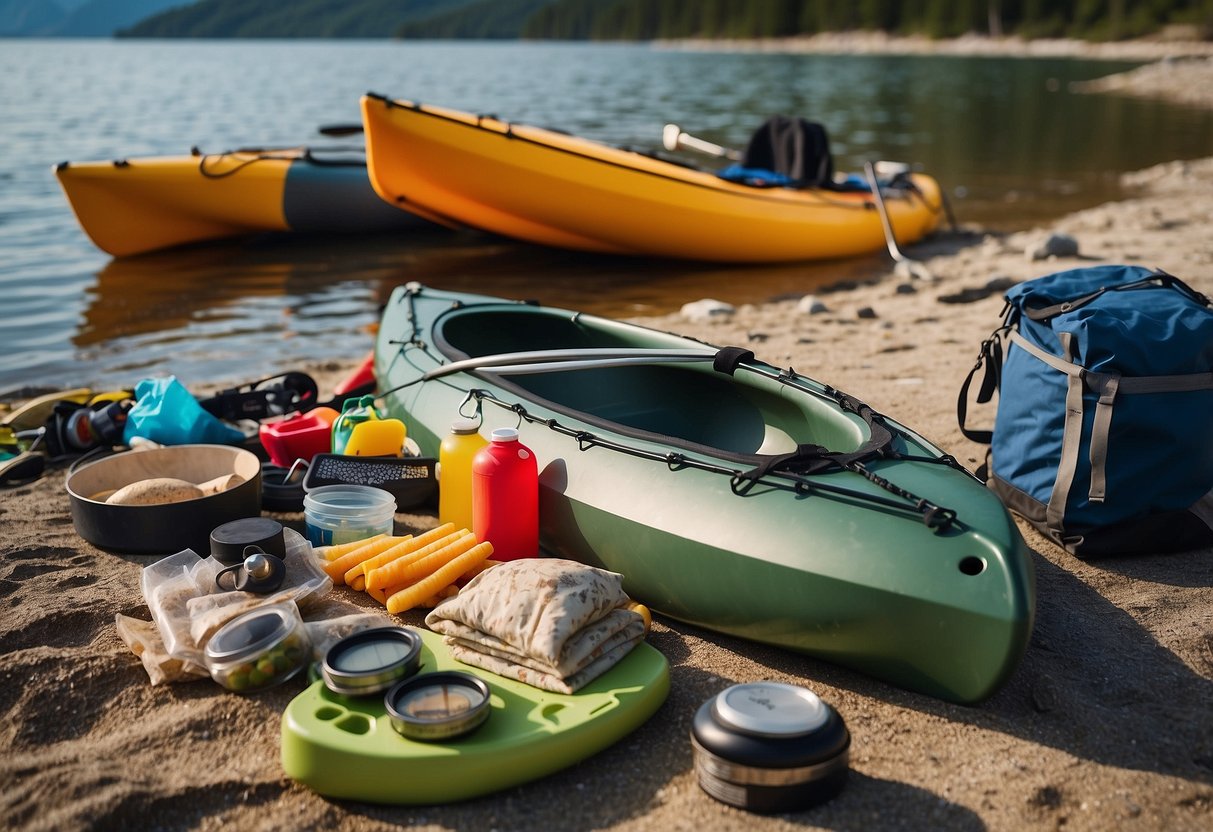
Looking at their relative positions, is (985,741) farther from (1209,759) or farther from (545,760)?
(545,760)

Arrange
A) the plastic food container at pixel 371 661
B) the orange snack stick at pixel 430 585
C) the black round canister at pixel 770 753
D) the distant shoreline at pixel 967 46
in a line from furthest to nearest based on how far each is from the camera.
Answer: the distant shoreline at pixel 967 46
the orange snack stick at pixel 430 585
the plastic food container at pixel 371 661
the black round canister at pixel 770 753

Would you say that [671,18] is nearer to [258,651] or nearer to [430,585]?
[430,585]

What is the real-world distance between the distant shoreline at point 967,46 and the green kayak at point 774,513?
44.2 metres

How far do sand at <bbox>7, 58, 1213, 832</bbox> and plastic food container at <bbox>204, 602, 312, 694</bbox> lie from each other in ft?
0.18

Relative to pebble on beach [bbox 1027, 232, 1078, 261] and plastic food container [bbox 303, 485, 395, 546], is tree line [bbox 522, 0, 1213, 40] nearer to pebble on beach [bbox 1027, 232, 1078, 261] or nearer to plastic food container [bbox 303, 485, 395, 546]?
pebble on beach [bbox 1027, 232, 1078, 261]

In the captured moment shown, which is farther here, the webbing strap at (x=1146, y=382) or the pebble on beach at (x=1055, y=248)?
the pebble on beach at (x=1055, y=248)

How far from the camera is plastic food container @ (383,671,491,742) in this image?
220 cm

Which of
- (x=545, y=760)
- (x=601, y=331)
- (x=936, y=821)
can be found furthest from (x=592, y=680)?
(x=601, y=331)

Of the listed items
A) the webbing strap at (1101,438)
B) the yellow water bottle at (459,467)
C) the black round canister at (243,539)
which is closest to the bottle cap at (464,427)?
the yellow water bottle at (459,467)

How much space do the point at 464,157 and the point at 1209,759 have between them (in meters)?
6.38

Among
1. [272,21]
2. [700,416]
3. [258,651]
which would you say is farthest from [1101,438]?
[272,21]

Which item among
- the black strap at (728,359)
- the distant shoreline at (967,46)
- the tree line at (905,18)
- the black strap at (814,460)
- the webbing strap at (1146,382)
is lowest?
the black strap at (814,460)

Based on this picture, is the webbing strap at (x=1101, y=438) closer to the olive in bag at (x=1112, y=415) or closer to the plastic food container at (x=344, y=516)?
the olive in bag at (x=1112, y=415)

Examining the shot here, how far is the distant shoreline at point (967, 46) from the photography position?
49.1 metres
